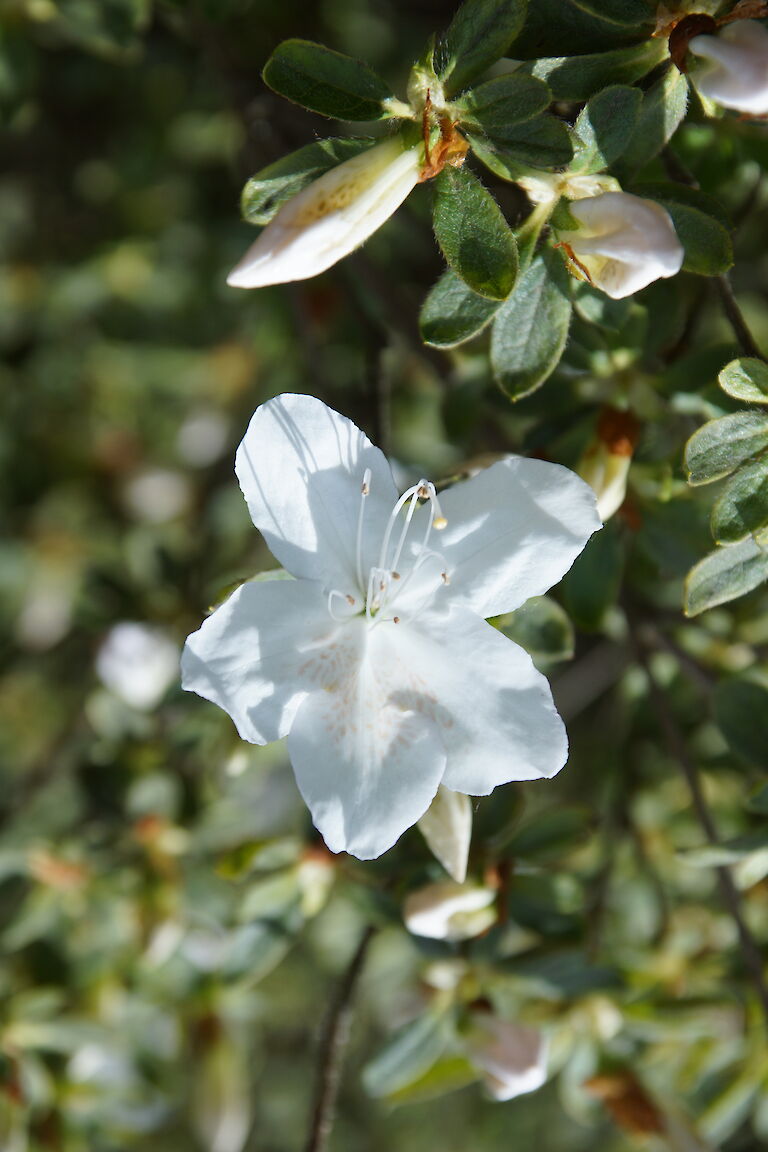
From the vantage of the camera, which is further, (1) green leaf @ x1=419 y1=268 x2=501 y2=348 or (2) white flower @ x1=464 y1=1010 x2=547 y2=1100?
(2) white flower @ x1=464 y1=1010 x2=547 y2=1100

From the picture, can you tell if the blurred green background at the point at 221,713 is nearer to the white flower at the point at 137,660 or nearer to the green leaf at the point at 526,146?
the white flower at the point at 137,660

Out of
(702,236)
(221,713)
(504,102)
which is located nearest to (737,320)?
(702,236)

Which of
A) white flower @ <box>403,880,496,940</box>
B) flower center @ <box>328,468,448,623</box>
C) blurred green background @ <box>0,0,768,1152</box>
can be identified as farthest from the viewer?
blurred green background @ <box>0,0,768,1152</box>

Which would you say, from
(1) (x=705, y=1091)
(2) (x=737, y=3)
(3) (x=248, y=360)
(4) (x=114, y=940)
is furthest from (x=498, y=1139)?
(2) (x=737, y=3)

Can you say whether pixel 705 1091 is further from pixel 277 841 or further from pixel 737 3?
pixel 737 3

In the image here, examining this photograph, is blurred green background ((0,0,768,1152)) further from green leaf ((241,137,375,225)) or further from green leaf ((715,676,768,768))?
green leaf ((241,137,375,225))

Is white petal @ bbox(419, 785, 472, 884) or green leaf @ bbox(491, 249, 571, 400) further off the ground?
green leaf @ bbox(491, 249, 571, 400)

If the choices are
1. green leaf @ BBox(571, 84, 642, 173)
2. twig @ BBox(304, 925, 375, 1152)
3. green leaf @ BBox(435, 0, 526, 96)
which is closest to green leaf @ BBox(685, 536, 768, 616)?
green leaf @ BBox(571, 84, 642, 173)
